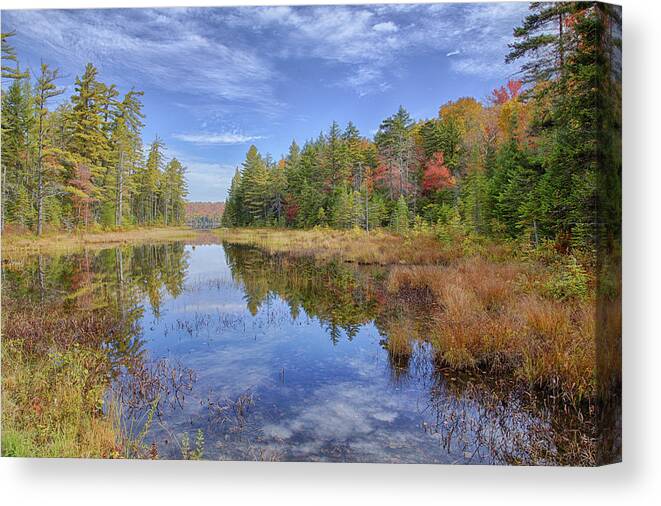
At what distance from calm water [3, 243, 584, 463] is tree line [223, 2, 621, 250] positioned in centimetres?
110

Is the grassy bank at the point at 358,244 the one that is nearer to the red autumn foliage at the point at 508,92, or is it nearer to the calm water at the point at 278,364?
the calm water at the point at 278,364

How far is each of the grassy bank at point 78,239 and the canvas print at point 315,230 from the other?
32 mm

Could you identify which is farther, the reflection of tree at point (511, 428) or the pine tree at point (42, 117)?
the pine tree at point (42, 117)

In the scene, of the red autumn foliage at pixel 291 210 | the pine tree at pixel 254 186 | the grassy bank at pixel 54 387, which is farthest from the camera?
the red autumn foliage at pixel 291 210

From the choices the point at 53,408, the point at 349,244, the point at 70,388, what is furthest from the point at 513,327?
the point at 53,408

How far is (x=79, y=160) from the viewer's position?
6.07 m

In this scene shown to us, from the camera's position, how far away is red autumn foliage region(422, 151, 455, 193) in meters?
5.83

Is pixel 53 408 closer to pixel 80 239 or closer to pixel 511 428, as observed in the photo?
pixel 80 239

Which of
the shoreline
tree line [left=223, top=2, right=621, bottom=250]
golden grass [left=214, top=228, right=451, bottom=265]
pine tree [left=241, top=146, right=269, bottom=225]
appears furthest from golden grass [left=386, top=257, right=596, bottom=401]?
the shoreline

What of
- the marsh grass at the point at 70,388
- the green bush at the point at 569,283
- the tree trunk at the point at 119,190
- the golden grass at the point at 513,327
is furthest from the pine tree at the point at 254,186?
the green bush at the point at 569,283

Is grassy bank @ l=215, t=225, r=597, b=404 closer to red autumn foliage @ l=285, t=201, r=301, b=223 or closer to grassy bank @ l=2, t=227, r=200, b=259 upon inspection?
red autumn foliage @ l=285, t=201, r=301, b=223

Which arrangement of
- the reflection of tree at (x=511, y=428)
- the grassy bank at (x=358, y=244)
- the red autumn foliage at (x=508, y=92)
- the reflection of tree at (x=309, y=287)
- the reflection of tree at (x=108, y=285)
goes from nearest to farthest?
the reflection of tree at (x=511, y=428), the red autumn foliage at (x=508, y=92), the reflection of tree at (x=108, y=285), the grassy bank at (x=358, y=244), the reflection of tree at (x=309, y=287)

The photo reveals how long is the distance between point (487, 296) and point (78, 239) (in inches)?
235

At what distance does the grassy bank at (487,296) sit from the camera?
4.37m
